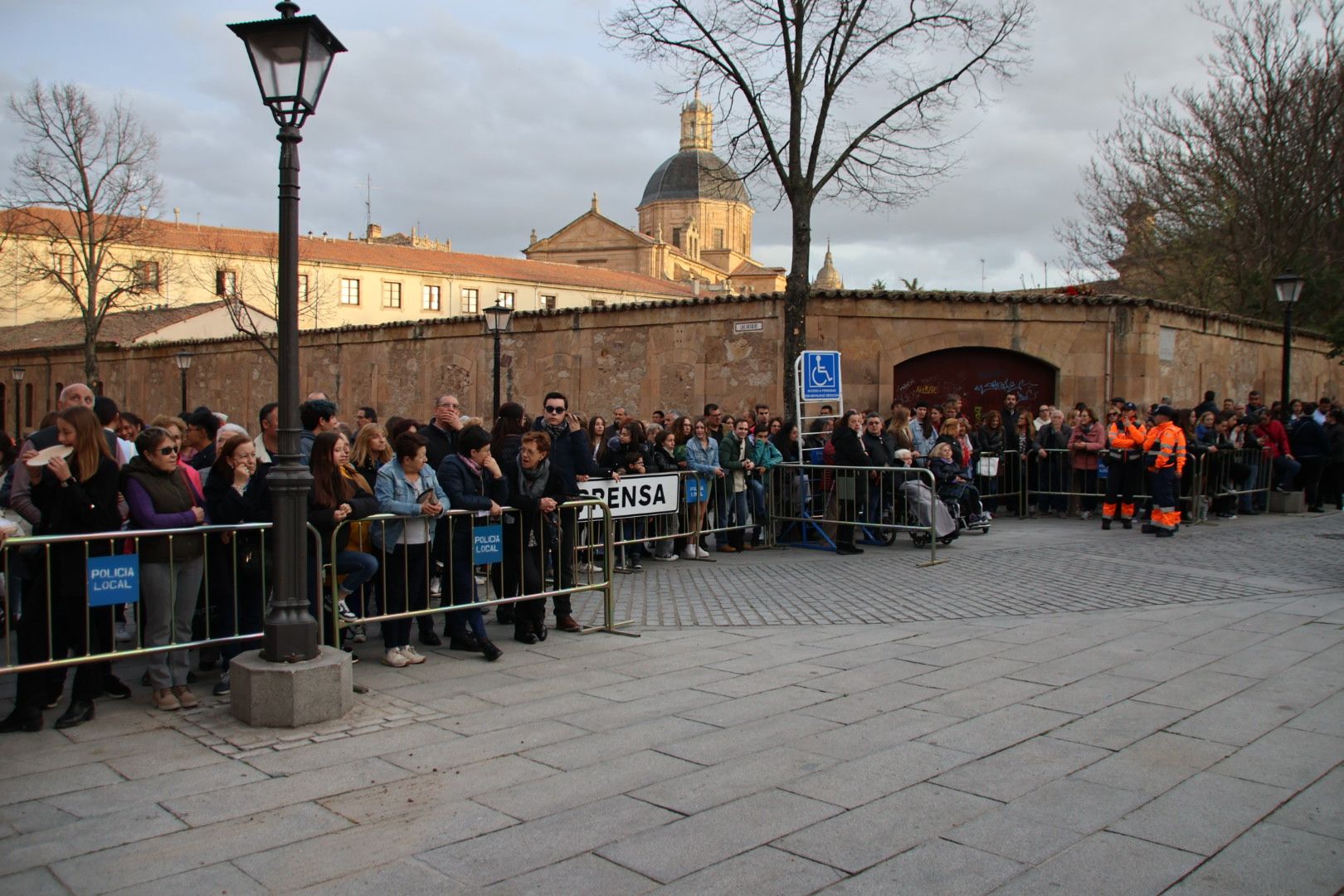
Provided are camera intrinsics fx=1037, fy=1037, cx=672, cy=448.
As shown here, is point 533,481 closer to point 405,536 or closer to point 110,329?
point 405,536

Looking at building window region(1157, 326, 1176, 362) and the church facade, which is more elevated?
the church facade

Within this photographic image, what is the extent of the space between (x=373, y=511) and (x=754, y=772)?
338 cm

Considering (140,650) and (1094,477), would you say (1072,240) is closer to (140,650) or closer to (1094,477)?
(1094,477)

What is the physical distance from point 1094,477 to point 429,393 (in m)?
14.9

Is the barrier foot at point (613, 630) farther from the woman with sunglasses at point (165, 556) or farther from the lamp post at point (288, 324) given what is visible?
the woman with sunglasses at point (165, 556)

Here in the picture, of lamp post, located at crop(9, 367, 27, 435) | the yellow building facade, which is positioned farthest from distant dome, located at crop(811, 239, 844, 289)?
lamp post, located at crop(9, 367, 27, 435)

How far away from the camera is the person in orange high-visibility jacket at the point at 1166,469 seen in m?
13.7

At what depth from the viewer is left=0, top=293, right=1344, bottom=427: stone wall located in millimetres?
18422

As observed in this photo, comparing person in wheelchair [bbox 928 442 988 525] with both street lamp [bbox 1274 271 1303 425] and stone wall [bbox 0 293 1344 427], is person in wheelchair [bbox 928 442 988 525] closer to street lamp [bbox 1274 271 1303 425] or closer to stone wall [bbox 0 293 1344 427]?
stone wall [bbox 0 293 1344 427]

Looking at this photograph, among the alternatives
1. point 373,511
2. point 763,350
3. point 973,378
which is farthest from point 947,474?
point 373,511

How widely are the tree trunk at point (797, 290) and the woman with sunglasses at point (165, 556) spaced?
11.2 metres

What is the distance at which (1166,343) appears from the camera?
62.9ft

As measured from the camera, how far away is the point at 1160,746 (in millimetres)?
5344

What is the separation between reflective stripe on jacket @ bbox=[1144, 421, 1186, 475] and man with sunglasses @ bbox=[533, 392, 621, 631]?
7758mm
